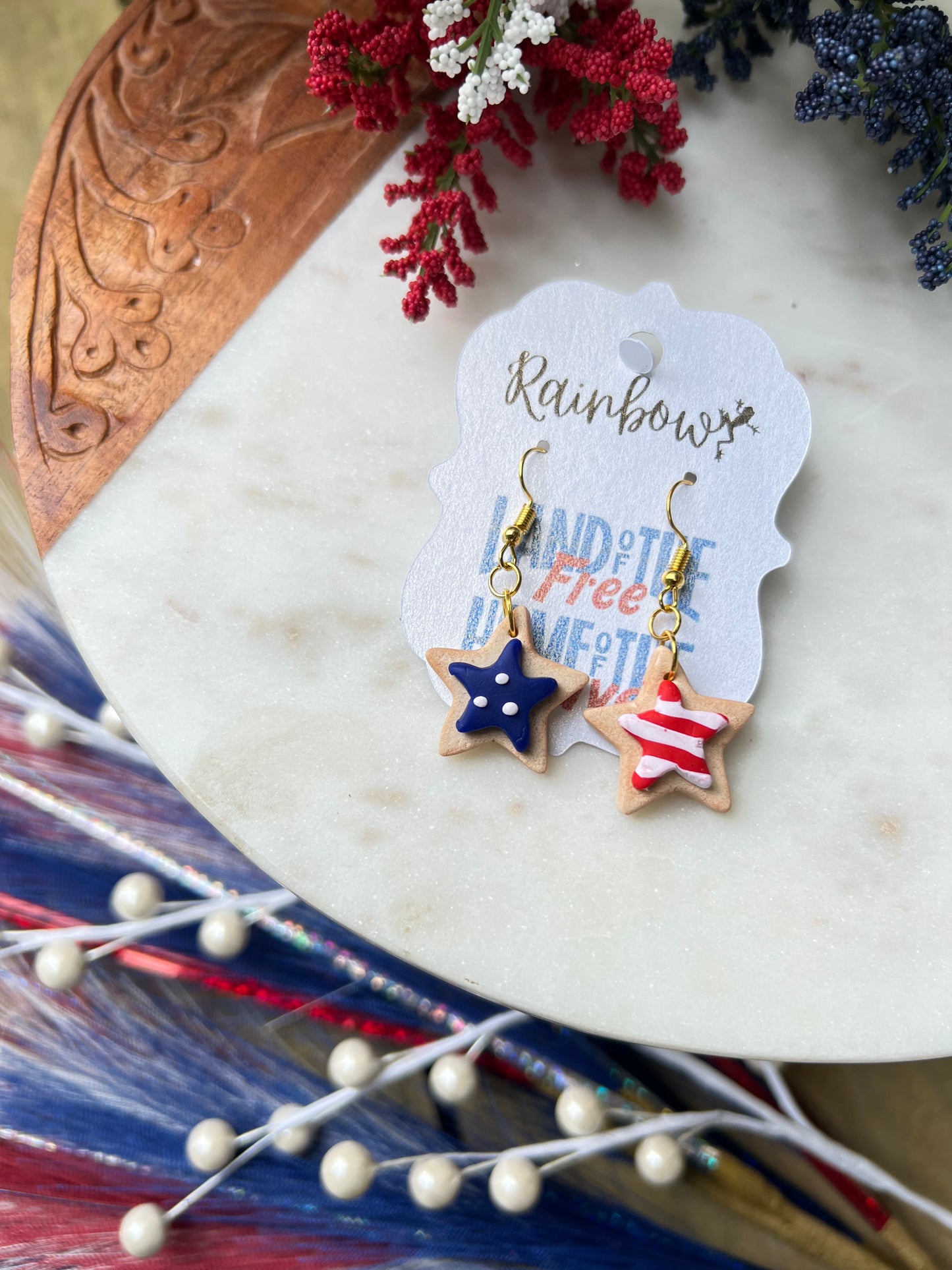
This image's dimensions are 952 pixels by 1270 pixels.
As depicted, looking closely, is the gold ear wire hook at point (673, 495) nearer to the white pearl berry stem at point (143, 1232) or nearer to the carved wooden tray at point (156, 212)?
the carved wooden tray at point (156, 212)

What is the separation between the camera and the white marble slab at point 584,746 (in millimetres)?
757

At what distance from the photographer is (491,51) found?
2.69 feet

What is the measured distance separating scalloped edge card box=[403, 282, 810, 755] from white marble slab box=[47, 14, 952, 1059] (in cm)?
4

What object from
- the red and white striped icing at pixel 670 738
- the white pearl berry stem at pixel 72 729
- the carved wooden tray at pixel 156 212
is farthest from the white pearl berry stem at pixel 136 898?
the red and white striped icing at pixel 670 738

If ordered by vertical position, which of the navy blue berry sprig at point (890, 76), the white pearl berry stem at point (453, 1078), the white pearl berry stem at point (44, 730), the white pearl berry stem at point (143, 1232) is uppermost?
the navy blue berry sprig at point (890, 76)

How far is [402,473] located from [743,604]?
31 centimetres

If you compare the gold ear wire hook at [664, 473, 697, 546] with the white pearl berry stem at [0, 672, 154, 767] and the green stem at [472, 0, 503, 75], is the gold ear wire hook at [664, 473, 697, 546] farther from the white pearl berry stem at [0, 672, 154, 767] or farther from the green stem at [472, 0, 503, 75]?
the white pearl berry stem at [0, 672, 154, 767]

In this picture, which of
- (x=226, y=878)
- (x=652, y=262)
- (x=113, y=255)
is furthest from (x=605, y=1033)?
(x=113, y=255)

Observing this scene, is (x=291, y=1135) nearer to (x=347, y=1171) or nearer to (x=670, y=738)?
(x=347, y=1171)

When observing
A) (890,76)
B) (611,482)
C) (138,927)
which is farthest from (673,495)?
(138,927)

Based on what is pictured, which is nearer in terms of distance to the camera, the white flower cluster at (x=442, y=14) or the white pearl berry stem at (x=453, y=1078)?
the white flower cluster at (x=442, y=14)

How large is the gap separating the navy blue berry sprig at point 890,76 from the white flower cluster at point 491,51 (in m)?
0.21

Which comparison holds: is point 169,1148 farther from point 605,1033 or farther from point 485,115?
point 485,115

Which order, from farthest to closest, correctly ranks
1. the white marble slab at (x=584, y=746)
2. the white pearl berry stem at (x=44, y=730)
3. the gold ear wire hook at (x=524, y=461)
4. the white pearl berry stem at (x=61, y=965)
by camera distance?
1. the white pearl berry stem at (x=44, y=730)
2. the white pearl berry stem at (x=61, y=965)
3. the gold ear wire hook at (x=524, y=461)
4. the white marble slab at (x=584, y=746)
